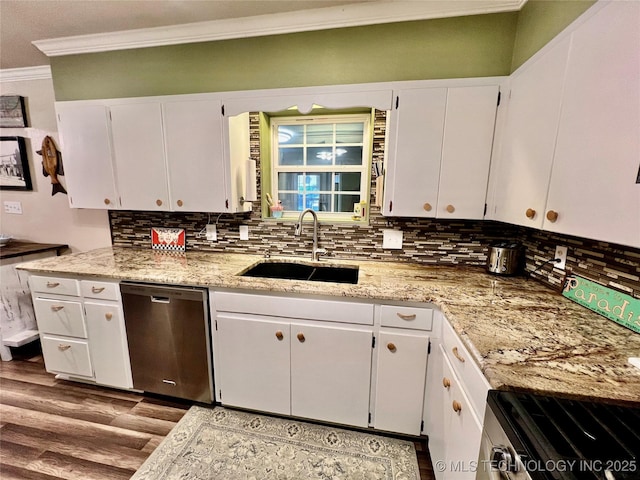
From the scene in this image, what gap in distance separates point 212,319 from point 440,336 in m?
1.33

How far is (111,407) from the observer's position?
1.86 m

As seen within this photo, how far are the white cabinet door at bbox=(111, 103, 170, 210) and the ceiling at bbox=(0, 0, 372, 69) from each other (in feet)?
1.71

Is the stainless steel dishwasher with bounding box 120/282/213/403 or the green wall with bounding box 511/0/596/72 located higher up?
the green wall with bounding box 511/0/596/72

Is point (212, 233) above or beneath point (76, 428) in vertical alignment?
above

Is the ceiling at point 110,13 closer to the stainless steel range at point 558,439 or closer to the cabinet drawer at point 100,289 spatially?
the cabinet drawer at point 100,289

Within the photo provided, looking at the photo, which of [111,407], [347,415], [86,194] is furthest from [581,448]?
[86,194]

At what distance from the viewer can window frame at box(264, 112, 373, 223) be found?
2129 millimetres

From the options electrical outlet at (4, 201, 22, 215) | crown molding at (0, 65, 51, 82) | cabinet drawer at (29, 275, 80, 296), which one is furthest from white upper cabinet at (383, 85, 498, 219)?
electrical outlet at (4, 201, 22, 215)

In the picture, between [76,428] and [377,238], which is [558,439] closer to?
[377,238]

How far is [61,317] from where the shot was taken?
1.91 metres

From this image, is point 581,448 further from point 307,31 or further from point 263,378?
point 307,31

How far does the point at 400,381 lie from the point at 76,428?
204cm

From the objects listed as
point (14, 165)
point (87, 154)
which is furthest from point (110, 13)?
point (14, 165)

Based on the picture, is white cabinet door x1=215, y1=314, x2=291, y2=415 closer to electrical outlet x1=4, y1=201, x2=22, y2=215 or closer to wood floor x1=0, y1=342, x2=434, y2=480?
wood floor x1=0, y1=342, x2=434, y2=480
